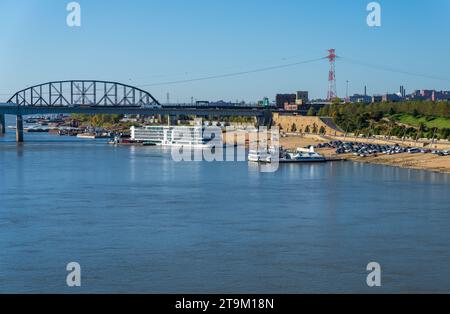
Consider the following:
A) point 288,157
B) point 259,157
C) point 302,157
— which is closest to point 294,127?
point 288,157

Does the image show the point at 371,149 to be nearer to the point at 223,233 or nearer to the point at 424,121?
the point at 424,121

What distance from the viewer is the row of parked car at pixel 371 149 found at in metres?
21.3

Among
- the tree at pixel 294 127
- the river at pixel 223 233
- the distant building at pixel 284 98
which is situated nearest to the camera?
the river at pixel 223 233

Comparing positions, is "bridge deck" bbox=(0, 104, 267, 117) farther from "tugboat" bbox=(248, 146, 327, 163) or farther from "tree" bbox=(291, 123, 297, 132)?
"tugboat" bbox=(248, 146, 327, 163)

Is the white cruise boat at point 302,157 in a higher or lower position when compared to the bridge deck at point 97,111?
lower

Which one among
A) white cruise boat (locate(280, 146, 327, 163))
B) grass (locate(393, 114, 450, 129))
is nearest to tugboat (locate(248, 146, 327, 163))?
white cruise boat (locate(280, 146, 327, 163))

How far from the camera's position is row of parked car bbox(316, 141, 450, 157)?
70.0 ft

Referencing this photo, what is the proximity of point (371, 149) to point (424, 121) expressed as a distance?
540 cm

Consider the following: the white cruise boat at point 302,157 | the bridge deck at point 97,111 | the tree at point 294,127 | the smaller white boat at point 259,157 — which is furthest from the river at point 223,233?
the tree at point 294,127

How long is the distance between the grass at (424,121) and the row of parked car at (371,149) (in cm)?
261

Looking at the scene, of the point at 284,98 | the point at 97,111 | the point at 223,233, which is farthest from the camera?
the point at 284,98

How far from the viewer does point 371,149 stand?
23.2m

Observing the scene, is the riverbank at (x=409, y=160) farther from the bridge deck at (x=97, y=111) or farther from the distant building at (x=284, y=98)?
the distant building at (x=284, y=98)
